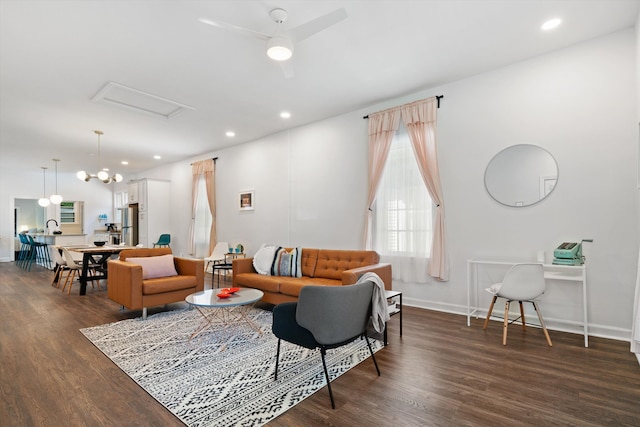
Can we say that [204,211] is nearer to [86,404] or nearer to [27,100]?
[27,100]

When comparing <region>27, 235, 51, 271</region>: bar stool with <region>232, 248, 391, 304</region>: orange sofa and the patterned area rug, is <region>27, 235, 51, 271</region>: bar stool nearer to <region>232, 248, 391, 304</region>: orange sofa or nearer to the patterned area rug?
the patterned area rug

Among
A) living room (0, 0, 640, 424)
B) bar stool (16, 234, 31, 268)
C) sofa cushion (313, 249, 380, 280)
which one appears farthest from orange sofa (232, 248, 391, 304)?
bar stool (16, 234, 31, 268)

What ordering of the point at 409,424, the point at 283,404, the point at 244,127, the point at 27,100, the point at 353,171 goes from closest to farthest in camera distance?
the point at 409,424 < the point at 283,404 < the point at 27,100 < the point at 353,171 < the point at 244,127

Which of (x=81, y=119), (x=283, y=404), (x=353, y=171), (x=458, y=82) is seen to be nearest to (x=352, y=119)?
(x=353, y=171)

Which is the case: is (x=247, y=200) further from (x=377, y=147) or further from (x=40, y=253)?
(x=40, y=253)

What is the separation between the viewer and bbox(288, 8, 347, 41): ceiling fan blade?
89.0 inches

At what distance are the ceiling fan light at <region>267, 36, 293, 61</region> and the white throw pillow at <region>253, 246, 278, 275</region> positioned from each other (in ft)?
9.32

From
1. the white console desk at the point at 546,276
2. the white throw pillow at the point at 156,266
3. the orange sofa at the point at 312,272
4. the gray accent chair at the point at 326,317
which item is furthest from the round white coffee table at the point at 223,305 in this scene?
the white console desk at the point at 546,276

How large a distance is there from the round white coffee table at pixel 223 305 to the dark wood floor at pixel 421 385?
0.87 metres

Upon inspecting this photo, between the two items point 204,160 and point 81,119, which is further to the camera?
point 204,160

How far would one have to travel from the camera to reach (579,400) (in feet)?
7.13

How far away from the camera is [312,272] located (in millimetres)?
4543

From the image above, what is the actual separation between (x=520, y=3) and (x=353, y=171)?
120 inches

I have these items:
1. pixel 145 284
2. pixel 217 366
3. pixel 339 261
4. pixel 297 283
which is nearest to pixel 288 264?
pixel 297 283
